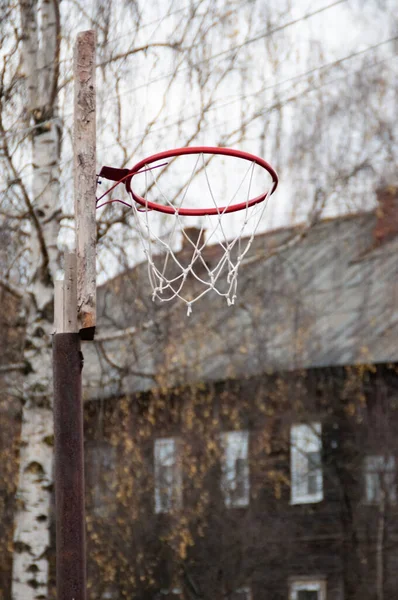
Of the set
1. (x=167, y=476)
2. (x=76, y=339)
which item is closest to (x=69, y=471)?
(x=76, y=339)

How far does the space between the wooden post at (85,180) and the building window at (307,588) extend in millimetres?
14625

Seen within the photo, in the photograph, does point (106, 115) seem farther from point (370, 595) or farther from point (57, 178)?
point (370, 595)

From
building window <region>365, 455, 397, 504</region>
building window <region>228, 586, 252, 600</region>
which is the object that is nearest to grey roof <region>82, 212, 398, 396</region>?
building window <region>365, 455, 397, 504</region>

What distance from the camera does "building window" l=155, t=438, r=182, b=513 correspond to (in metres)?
18.1

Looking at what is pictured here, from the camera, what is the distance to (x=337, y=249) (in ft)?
72.2

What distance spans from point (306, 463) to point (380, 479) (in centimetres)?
182

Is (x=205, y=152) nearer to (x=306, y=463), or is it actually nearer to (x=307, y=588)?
A: (x=306, y=463)

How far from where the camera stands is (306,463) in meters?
20.0

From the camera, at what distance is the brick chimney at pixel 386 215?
67.6 feet

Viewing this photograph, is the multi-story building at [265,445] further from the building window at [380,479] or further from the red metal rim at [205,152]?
the red metal rim at [205,152]

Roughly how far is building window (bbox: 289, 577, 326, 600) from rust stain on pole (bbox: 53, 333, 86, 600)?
14.5m

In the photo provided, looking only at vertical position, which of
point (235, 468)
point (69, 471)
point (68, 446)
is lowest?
point (235, 468)

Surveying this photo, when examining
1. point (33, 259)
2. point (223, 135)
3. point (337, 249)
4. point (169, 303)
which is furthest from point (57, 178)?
point (337, 249)

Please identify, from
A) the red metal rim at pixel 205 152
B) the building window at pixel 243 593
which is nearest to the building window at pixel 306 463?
the building window at pixel 243 593
